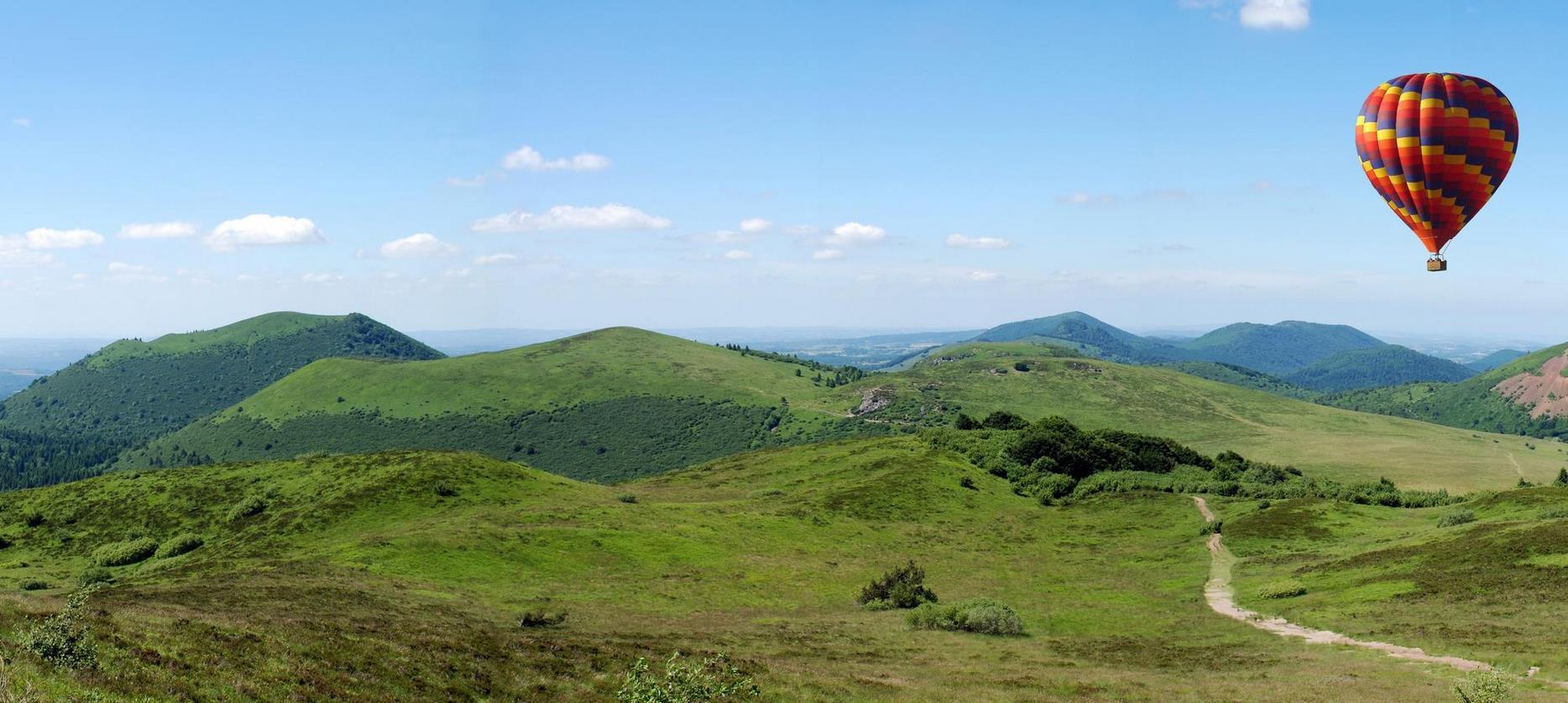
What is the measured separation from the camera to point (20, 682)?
1900cm

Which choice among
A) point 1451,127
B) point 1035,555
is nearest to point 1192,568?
point 1035,555

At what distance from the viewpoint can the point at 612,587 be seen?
202 feet

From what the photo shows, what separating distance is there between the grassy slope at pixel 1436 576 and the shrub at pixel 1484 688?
862cm

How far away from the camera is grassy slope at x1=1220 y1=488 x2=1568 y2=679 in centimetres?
4162

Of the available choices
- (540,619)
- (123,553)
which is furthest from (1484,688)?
(123,553)

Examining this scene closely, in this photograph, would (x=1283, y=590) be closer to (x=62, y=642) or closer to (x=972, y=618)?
(x=972, y=618)

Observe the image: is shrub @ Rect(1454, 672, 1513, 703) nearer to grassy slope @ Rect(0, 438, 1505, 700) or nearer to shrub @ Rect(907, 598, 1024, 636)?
grassy slope @ Rect(0, 438, 1505, 700)

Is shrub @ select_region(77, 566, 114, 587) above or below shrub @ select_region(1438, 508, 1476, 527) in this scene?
below

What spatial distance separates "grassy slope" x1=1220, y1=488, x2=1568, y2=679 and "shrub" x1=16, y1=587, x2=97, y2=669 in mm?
50979

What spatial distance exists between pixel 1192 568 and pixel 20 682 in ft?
262

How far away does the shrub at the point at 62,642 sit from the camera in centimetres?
2116

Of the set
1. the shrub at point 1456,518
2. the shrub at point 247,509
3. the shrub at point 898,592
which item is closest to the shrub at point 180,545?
the shrub at point 247,509

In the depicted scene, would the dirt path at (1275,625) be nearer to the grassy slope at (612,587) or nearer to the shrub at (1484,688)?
the grassy slope at (612,587)

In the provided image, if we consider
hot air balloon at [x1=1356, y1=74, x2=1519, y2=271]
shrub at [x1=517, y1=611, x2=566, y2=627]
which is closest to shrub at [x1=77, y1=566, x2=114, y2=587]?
shrub at [x1=517, y1=611, x2=566, y2=627]
